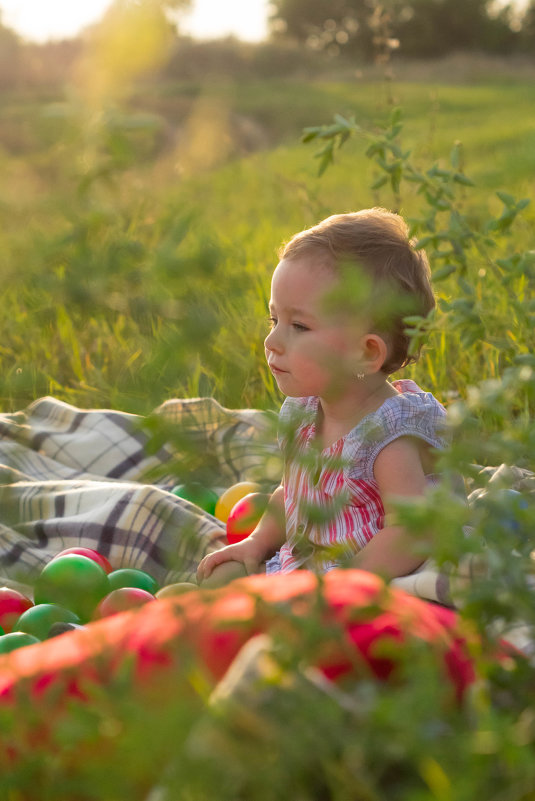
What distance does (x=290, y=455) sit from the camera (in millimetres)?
798

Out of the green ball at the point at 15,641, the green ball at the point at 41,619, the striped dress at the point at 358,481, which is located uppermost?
the striped dress at the point at 358,481

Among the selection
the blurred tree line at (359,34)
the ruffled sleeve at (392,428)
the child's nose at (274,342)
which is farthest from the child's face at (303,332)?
the blurred tree line at (359,34)

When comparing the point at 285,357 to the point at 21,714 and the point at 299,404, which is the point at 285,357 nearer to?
the point at 299,404

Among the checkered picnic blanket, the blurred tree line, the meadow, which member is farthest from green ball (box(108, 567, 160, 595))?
the blurred tree line

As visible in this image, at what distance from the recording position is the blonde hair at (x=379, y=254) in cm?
208

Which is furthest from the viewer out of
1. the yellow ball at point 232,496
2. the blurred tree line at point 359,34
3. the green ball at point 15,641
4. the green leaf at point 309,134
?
the blurred tree line at point 359,34

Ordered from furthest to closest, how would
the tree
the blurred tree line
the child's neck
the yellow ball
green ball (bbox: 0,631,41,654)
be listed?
1. the tree
2. the blurred tree line
3. the yellow ball
4. the child's neck
5. green ball (bbox: 0,631,41,654)

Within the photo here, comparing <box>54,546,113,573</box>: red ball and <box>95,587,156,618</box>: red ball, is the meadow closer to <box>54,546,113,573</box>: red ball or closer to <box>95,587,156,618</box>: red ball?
<box>95,587,156,618</box>: red ball

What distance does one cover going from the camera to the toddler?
1.99m

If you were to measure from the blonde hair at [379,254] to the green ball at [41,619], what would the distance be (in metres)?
0.92

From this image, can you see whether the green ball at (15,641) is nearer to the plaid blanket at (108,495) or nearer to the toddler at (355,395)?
the plaid blanket at (108,495)

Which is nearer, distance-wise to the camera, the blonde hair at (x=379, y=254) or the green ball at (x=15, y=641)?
the green ball at (x=15, y=641)

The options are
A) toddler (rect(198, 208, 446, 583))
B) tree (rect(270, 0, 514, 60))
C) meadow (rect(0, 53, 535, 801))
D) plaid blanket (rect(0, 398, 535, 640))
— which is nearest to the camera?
meadow (rect(0, 53, 535, 801))

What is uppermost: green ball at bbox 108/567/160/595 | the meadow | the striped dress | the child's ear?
the meadow
